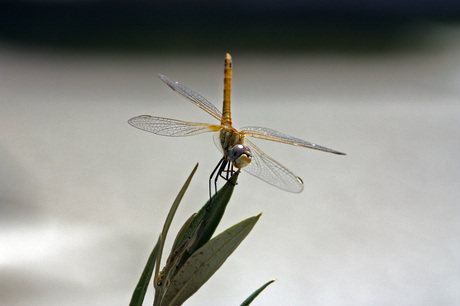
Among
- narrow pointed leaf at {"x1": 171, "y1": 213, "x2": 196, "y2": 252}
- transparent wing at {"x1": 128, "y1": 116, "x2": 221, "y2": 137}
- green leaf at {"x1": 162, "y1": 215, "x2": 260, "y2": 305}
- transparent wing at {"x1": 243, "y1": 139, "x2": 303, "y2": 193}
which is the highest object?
transparent wing at {"x1": 128, "y1": 116, "x2": 221, "y2": 137}

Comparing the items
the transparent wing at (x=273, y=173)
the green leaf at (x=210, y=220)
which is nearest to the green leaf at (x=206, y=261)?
the green leaf at (x=210, y=220)

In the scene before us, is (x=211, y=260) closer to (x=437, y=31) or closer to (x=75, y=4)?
(x=75, y=4)

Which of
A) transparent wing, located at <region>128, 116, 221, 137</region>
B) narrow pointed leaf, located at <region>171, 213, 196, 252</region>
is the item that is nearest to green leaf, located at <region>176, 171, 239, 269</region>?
narrow pointed leaf, located at <region>171, 213, 196, 252</region>

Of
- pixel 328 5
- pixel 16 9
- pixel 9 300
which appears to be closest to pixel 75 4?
pixel 16 9

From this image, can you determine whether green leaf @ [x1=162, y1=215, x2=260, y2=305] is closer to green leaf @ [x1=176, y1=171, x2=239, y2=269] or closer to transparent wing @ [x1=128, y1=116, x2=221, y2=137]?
green leaf @ [x1=176, y1=171, x2=239, y2=269]

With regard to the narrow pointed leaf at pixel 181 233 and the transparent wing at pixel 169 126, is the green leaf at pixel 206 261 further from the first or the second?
the transparent wing at pixel 169 126

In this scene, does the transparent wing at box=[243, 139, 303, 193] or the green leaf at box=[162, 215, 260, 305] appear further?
the transparent wing at box=[243, 139, 303, 193]
